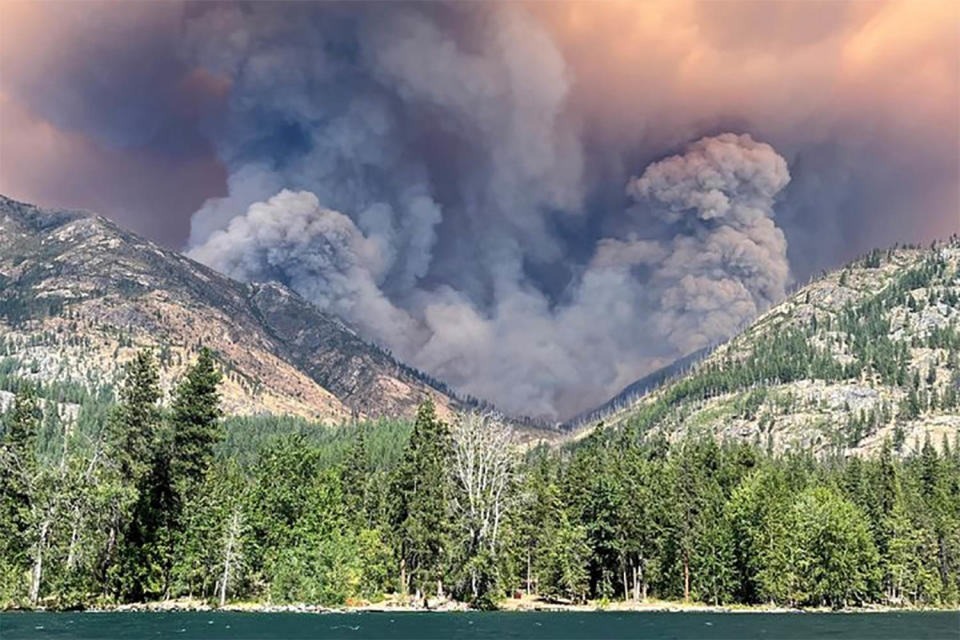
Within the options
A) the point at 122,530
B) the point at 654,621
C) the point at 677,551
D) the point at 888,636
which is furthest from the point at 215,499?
the point at 888,636

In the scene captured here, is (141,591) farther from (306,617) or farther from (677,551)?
(677,551)

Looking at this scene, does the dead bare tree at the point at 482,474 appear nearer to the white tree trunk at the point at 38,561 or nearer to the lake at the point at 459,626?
the lake at the point at 459,626

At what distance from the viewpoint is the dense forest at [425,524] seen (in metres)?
86.2

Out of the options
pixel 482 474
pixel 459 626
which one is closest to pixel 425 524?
pixel 482 474

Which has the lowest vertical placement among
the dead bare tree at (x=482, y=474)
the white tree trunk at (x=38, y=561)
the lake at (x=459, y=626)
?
the lake at (x=459, y=626)

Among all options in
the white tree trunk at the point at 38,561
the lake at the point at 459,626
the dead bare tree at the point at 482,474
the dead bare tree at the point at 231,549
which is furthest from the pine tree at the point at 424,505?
the white tree trunk at the point at 38,561

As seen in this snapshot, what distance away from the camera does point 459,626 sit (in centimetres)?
7394

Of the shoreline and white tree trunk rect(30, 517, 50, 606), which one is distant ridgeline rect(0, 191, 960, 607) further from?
the shoreline

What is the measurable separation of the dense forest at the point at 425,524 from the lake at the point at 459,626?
396 inches

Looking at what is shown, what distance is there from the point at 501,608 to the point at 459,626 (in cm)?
2965

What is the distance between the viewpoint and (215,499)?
350 feet

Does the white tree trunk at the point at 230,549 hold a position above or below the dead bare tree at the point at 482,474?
below

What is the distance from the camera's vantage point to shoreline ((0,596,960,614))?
87312 mm

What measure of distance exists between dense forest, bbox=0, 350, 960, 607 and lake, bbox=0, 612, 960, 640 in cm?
1006
